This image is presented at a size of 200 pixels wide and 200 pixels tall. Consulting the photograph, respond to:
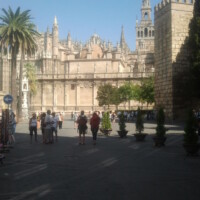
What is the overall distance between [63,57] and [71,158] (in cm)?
5962

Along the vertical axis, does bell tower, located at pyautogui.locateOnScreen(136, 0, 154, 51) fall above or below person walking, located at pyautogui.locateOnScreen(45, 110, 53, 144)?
above

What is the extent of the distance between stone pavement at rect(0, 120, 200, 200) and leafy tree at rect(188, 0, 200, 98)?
1565 cm

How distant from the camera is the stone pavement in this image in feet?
19.6

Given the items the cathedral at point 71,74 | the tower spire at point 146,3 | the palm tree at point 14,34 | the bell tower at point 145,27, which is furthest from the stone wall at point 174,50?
the tower spire at point 146,3

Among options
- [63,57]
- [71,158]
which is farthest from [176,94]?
[63,57]

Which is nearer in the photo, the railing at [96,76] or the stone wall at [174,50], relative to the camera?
the stone wall at [174,50]

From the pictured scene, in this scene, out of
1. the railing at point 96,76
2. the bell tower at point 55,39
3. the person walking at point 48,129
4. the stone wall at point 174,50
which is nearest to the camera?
the person walking at point 48,129

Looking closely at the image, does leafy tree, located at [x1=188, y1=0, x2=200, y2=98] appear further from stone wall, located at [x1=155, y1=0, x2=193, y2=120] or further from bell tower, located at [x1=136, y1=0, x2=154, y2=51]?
bell tower, located at [x1=136, y1=0, x2=154, y2=51]

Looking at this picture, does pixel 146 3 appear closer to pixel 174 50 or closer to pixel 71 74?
pixel 71 74

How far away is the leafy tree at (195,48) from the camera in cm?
2597

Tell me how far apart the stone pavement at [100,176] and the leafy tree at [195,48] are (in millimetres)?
15649

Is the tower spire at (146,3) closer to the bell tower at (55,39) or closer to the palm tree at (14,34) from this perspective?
the bell tower at (55,39)

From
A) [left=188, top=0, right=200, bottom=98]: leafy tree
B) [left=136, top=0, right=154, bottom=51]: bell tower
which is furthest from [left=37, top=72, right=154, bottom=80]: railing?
[left=136, top=0, right=154, bottom=51]: bell tower

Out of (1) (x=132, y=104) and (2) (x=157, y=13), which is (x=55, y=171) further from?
(1) (x=132, y=104)
